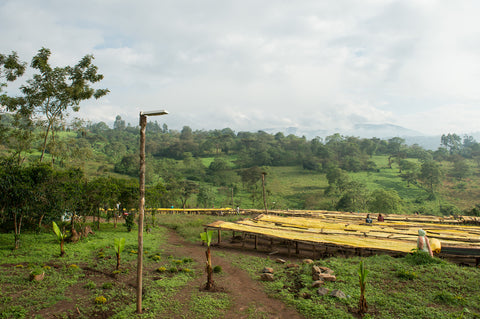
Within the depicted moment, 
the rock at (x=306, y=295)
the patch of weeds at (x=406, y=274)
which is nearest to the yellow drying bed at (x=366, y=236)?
the patch of weeds at (x=406, y=274)

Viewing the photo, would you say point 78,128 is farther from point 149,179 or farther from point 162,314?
point 149,179

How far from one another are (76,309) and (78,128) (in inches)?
616

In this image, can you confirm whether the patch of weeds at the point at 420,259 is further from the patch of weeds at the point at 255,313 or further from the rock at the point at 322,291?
the patch of weeds at the point at 255,313

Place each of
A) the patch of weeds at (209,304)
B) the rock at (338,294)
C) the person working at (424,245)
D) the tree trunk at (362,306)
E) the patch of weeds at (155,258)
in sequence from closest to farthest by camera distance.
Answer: the tree trunk at (362,306)
the patch of weeds at (209,304)
the rock at (338,294)
the person working at (424,245)
the patch of weeds at (155,258)

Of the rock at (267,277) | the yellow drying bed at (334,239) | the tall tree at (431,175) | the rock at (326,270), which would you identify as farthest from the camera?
the tall tree at (431,175)

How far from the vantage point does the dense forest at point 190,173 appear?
14.2 m

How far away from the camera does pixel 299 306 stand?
8.00 m

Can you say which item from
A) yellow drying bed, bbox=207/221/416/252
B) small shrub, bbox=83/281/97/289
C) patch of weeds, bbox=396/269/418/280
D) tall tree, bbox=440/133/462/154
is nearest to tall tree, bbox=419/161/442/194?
yellow drying bed, bbox=207/221/416/252

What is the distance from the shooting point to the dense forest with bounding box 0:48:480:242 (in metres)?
14.2

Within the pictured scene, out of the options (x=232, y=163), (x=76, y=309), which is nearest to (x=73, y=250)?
(x=76, y=309)

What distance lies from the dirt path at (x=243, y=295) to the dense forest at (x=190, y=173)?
847cm

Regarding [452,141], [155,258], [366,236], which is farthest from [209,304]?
[452,141]

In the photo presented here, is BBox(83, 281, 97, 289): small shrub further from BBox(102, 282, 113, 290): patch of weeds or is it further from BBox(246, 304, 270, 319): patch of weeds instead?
BBox(246, 304, 270, 319): patch of weeds

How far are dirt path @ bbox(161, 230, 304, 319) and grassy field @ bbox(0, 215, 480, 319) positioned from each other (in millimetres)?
125
